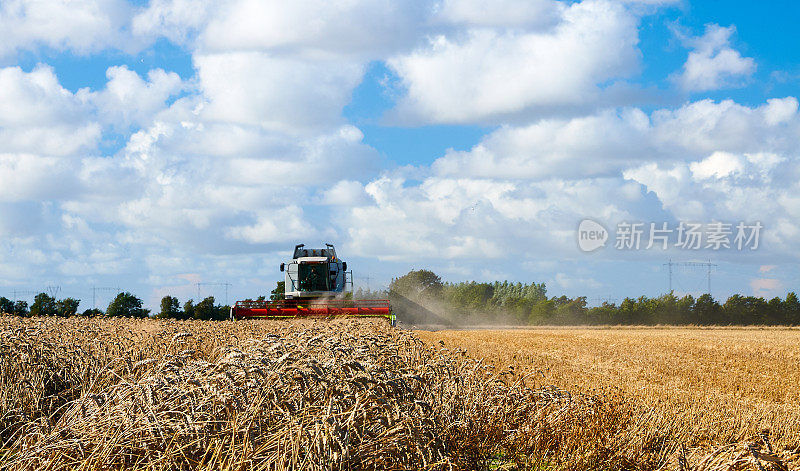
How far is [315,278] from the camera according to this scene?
28766 mm

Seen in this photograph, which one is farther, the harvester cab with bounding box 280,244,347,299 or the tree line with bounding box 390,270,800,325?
the tree line with bounding box 390,270,800,325

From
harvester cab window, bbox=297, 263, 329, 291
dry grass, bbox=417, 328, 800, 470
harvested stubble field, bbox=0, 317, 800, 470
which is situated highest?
harvester cab window, bbox=297, 263, 329, 291

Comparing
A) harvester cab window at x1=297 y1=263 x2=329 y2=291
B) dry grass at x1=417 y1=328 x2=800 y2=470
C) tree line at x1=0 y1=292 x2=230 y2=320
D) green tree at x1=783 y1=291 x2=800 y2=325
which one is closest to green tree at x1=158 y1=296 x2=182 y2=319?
tree line at x1=0 y1=292 x2=230 y2=320

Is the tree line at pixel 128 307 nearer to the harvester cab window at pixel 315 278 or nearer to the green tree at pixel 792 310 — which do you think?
the harvester cab window at pixel 315 278

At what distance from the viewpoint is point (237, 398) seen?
3871 mm

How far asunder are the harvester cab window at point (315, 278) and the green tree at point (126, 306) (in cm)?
761

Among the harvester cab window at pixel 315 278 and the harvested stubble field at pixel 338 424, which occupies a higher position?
the harvester cab window at pixel 315 278

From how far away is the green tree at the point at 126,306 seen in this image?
3071 centimetres

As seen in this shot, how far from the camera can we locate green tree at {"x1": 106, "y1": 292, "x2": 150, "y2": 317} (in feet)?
101

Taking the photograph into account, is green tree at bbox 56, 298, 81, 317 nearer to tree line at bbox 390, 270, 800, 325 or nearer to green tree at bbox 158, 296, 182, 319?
green tree at bbox 158, 296, 182, 319

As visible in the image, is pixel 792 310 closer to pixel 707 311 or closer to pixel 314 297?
pixel 707 311

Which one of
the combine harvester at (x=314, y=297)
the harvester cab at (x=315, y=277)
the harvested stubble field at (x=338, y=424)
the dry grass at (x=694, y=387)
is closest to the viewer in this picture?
the harvested stubble field at (x=338, y=424)

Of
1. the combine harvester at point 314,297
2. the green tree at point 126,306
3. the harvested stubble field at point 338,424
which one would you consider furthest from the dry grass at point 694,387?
the green tree at point 126,306

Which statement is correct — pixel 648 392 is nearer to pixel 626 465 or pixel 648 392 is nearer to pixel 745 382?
pixel 745 382
